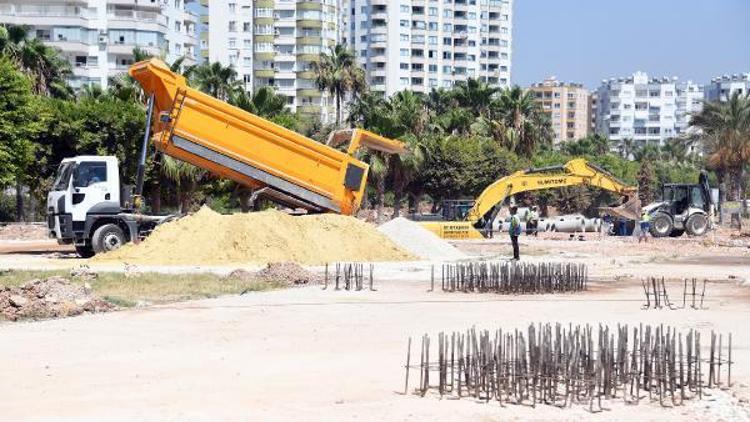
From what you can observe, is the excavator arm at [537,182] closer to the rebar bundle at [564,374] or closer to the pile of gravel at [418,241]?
the pile of gravel at [418,241]

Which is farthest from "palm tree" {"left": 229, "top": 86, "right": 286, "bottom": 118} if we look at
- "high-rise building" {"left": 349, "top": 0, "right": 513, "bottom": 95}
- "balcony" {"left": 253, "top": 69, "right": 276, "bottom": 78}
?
"high-rise building" {"left": 349, "top": 0, "right": 513, "bottom": 95}

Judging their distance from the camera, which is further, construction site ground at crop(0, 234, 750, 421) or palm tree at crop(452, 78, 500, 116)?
palm tree at crop(452, 78, 500, 116)

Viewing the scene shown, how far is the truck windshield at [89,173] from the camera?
117 ft

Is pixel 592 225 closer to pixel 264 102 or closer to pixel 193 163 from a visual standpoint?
pixel 264 102

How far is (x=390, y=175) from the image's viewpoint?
74.6 meters

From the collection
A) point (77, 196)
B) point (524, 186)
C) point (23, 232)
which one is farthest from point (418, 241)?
point (23, 232)

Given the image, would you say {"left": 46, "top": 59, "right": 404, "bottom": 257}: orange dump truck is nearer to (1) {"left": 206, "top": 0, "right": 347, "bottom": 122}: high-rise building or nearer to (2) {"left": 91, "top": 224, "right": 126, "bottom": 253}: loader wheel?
(2) {"left": 91, "top": 224, "right": 126, "bottom": 253}: loader wheel

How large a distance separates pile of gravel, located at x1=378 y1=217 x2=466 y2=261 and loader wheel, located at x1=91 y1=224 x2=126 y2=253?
29.5ft

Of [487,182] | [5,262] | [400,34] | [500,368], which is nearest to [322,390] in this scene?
[500,368]

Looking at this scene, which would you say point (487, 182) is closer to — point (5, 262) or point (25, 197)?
point (25, 197)

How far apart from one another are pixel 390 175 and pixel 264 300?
5109 cm

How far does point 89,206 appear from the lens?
117 ft

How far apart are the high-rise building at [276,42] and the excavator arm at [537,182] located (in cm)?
7977

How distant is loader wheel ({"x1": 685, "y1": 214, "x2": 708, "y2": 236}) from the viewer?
181 feet
